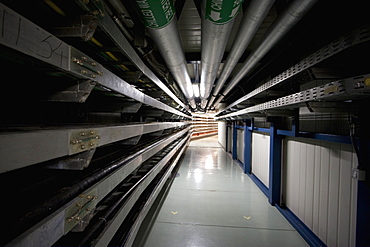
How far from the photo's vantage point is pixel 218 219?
201 centimetres

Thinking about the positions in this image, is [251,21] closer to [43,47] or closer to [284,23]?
[284,23]

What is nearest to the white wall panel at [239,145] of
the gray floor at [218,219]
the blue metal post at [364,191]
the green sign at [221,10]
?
the gray floor at [218,219]

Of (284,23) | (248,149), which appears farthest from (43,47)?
(248,149)

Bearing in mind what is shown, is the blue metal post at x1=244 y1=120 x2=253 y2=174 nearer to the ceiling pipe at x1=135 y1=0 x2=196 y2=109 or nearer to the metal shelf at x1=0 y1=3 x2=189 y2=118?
the ceiling pipe at x1=135 y1=0 x2=196 y2=109

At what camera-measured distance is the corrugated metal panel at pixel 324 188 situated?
1.29 metres

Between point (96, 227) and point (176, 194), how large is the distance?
193 centimetres

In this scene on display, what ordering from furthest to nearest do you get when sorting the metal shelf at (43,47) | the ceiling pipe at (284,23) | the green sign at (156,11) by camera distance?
the ceiling pipe at (284,23)
the green sign at (156,11)
the metal shelf at (43,47)

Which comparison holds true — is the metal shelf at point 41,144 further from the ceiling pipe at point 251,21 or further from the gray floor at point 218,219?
the gray floor at point 218,219

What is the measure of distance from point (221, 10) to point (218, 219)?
7.02 feet

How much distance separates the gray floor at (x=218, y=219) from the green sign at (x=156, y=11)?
189 cm

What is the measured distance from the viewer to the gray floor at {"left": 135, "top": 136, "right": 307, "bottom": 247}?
1.66m

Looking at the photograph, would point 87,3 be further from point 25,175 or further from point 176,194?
point 176,194

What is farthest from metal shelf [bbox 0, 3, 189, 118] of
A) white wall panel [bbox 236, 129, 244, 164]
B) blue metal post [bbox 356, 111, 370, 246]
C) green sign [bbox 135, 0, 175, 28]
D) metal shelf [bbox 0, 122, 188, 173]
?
white wall panel [bbox 236, 129, 244, 164]

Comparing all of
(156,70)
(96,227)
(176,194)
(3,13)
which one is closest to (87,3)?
(3,13)
